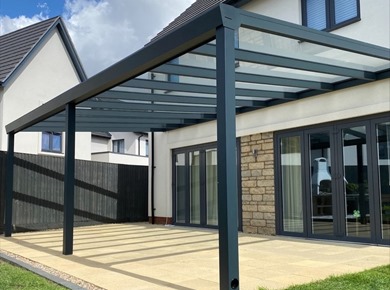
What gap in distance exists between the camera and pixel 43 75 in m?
19.3

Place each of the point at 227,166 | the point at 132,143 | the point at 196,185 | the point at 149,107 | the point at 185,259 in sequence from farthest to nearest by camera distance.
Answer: the point at 132,143 < the point at 196,185 < the point at 149,107 < the point at 185,259 < the point at 227,166

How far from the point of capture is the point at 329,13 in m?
9.45

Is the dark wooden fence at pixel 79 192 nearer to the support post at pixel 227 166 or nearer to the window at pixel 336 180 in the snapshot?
the window at pixel 336 180

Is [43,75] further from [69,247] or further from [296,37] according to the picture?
[296,37]

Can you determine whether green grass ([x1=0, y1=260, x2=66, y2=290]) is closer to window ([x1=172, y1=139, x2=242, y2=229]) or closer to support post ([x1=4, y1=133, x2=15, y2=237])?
support post ([x1=4, y1=133, x2=15, y2=237])

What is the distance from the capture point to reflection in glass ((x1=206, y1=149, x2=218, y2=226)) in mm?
12031

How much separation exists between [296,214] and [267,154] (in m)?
1.55

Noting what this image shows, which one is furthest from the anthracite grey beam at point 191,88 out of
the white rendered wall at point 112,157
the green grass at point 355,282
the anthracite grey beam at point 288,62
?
the white rendered wall at point 112,157

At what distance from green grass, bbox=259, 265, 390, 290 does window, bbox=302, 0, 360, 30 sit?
5.37m

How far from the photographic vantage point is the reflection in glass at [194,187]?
41.5 ft

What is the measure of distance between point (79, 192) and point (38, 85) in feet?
25.4

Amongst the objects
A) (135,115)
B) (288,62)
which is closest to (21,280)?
(288,62)

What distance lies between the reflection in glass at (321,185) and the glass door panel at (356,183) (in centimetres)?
39

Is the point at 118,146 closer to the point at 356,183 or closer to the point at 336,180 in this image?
the point at 336,180
